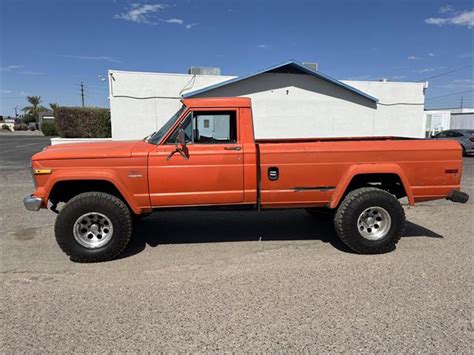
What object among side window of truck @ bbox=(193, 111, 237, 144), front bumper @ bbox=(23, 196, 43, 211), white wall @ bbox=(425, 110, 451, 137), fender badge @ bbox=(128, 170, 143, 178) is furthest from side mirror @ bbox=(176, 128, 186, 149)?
white wall @ bbox=(425, 110, 451, 137)

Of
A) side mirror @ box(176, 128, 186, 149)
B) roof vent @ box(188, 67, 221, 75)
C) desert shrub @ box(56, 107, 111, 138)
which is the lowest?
Answer: side mirror @ box(176, 128, 186, 149)

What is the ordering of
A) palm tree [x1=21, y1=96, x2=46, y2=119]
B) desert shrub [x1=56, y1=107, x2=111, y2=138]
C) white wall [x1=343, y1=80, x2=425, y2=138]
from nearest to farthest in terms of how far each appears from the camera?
white wall [x1=343, y1=80, x2=425, y2=138]
desert shrub [x1=56, y1=107, x2=111, y2=138]
palm tree [x1=21, y1=96, x2=46, y2=119]

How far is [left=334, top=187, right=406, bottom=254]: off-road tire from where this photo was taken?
4.46 meters

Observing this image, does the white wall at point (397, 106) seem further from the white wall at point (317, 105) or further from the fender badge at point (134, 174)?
the fender badge at point (134, 174)

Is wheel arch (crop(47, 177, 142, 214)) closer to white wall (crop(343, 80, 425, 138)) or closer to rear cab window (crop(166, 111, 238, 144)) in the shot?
rear cab window (crop(166, 111, 238, 144))

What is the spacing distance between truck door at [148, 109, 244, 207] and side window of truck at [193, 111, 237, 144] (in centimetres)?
1

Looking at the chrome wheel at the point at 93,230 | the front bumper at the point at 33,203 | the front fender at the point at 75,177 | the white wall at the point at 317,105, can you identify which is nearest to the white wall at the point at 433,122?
the white wall at the point at 317,105

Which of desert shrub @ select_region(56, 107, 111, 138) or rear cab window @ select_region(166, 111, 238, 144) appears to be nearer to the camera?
rear cab window @ select_region(166, 111, 238, 144)

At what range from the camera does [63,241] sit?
4.20m

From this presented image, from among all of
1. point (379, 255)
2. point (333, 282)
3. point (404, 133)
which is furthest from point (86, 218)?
point (404, 133)

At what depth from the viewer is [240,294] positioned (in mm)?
3426

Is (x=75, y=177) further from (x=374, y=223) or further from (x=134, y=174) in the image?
(x=374, y=223)

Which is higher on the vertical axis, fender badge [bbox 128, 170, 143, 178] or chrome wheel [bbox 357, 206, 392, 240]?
fender badge [bbox 128, 170, 143, 178]

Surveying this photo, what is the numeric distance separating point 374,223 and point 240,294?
2.33 meters
